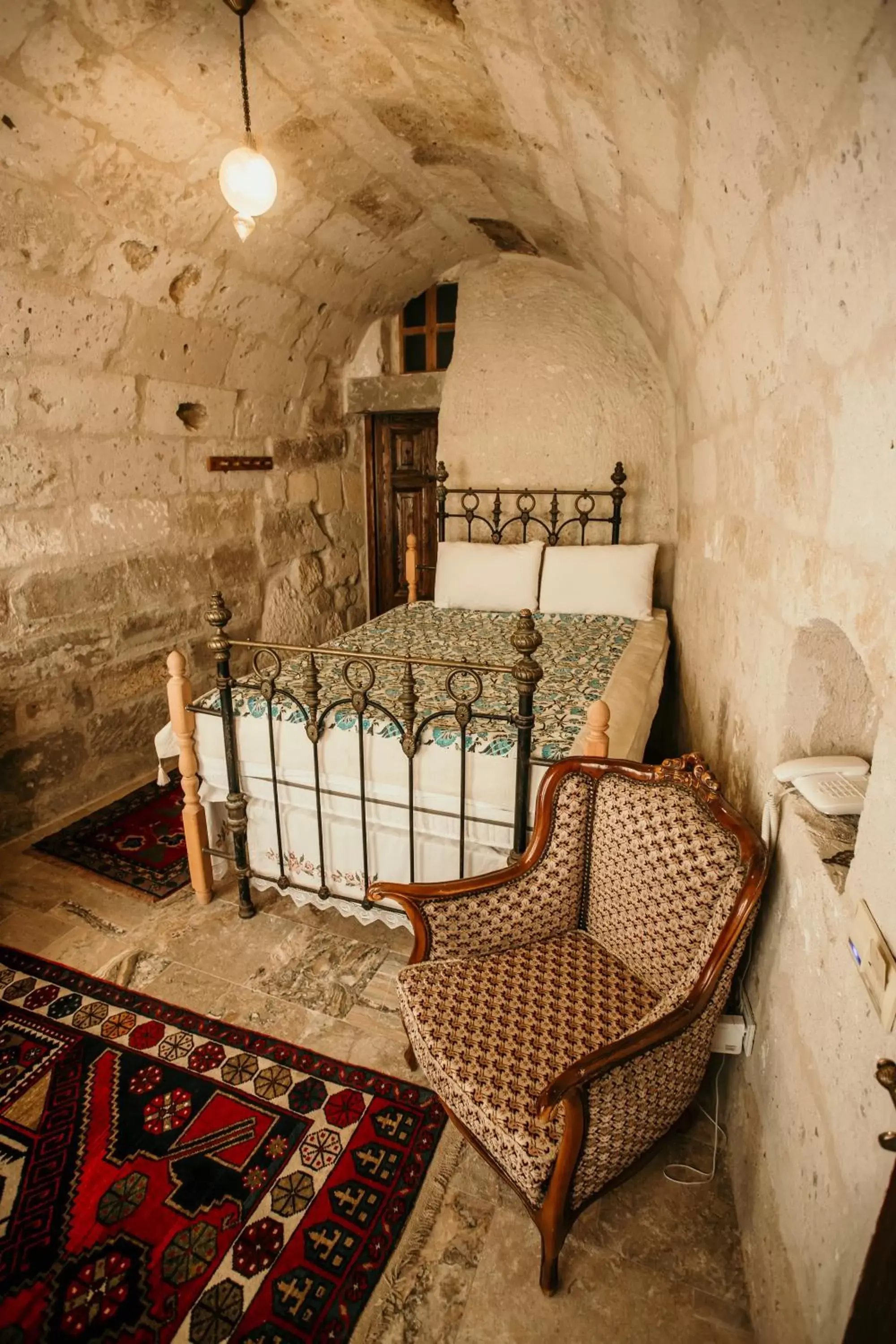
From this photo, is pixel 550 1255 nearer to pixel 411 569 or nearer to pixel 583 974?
pixel 583 974

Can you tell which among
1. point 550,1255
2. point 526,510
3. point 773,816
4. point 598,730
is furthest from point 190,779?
point 526,510

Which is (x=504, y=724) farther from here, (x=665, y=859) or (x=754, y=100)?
(x=754, y=100)

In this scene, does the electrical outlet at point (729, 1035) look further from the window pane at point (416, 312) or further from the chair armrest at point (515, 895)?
the window pane at point (416, 312)

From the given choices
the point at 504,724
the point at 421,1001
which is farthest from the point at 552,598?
the point at 421,1001

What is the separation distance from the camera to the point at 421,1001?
1352 millimetres

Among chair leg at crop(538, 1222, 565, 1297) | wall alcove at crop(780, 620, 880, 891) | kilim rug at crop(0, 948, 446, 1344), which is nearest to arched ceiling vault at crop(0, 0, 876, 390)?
wall alcove at crop(780, 620, 880, 891)

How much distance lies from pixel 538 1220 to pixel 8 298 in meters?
2.96

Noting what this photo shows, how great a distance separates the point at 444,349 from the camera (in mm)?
4270

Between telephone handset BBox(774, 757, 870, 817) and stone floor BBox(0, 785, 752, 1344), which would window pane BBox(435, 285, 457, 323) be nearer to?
stone floor BBox(0, 785, 752, 1344)

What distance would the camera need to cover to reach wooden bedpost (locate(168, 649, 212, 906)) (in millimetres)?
2035

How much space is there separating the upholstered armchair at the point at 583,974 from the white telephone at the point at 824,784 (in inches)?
3.5

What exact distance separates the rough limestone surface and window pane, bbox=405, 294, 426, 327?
0.16 m

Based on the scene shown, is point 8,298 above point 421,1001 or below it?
above

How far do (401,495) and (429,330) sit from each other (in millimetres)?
1048
